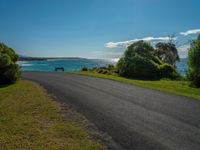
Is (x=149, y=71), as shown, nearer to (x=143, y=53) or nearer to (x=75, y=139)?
(x=143, y=53)

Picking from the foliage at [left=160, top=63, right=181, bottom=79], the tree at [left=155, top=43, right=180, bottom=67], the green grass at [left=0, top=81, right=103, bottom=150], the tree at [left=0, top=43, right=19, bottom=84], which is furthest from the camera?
the tree at [left=155, top=43, right=180, bottom=67]

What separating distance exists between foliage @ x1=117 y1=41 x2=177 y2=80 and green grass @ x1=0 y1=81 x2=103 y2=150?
20.8 metres

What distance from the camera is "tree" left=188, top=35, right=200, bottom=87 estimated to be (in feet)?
63.5

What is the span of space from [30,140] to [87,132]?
159 centimetres

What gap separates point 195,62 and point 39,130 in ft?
57.7

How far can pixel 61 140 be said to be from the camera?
5.44 metres

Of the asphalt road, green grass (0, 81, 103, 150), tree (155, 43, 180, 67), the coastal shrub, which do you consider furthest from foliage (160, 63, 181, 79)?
green grass (0, 81, 103, 150)

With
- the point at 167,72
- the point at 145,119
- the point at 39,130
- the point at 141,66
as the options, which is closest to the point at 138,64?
the point at 141,66

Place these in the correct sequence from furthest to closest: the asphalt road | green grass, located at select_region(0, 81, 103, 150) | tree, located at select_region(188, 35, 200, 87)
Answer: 1. tree, located at select_region(188, 35, 200, 87)
2. the asphalt road
3. green grass, located at select_region(0, 81, 103, 150)

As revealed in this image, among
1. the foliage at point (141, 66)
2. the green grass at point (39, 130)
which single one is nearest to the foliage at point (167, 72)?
the foliage at point (141, 66)

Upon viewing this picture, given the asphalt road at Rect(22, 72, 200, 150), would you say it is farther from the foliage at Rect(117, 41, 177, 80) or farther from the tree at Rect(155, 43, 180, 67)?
the tree at Rect(155, 43, 180, 67)

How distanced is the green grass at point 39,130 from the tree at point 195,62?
15445 millimetres

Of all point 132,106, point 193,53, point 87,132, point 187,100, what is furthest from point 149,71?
point 87,132

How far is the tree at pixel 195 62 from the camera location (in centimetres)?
1936
